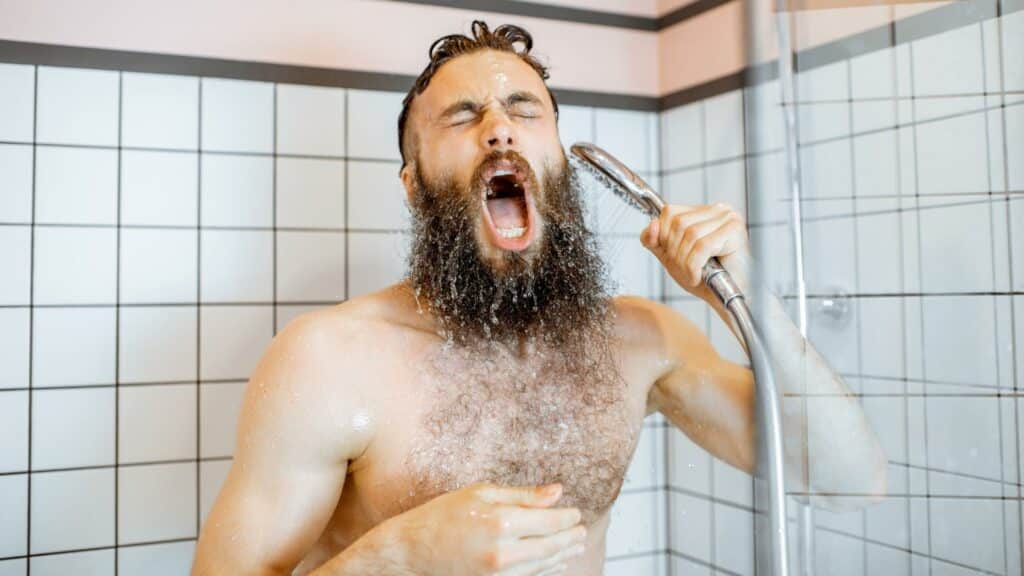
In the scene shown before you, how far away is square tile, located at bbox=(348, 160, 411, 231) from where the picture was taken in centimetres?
149

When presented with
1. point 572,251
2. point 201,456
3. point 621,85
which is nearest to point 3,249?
point 201,456

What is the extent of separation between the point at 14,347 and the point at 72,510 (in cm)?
27

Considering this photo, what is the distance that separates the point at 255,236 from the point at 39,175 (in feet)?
1.11

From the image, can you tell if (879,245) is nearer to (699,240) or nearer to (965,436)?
Result: (965,436)

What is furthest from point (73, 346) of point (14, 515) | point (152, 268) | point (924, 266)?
point (924, 266)

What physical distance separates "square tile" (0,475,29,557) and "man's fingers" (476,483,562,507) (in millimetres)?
912

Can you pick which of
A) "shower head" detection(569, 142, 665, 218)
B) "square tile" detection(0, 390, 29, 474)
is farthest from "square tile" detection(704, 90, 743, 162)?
"square tile" detection(0, 390, 29, 474)

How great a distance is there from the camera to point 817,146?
72 centimetres

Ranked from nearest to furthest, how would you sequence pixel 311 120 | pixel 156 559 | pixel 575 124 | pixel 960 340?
pixel 960 340 → pixel 156 559 → pixel 311 120 → pixel 575 124

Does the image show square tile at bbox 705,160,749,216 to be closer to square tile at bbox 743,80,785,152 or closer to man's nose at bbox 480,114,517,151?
square tile at bbox 743,80,785,152

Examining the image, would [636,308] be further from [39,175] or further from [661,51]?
[39,175]

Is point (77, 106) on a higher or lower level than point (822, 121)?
higher

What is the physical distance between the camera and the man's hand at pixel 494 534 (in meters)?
0.72

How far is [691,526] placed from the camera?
1500 mm
